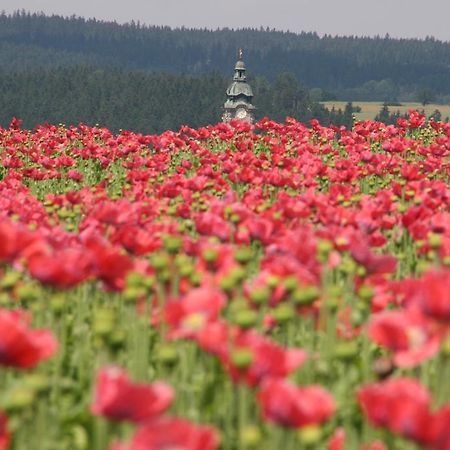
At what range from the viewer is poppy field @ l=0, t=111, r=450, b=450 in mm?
2535

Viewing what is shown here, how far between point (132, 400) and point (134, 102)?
136000 millimetres

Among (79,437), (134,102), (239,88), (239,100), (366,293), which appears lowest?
(134,102)

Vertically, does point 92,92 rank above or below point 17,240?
below

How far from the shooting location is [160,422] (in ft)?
7.07

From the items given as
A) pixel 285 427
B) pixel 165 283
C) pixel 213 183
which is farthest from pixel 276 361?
pixel 213 183

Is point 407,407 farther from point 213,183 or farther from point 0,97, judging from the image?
point 0,97

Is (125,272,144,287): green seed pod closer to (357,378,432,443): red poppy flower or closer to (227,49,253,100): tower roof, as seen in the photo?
(357,378,432,443): red poppy flower

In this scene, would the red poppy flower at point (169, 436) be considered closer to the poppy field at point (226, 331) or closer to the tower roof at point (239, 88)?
the poppy field at point (226, 331)

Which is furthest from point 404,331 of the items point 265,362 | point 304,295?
point 304,295

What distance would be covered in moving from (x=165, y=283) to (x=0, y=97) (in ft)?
464

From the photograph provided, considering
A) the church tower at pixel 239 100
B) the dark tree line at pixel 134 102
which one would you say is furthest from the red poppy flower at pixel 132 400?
the dark tree line at pixel 134 102

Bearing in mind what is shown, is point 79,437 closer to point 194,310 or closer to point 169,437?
point 194,310

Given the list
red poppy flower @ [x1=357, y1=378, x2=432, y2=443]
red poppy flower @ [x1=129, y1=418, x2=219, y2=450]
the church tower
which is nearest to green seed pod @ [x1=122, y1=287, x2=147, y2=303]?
red poppy flower @ [x1=357, y1=378, x2=432, y2=443]

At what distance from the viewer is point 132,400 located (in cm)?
240
